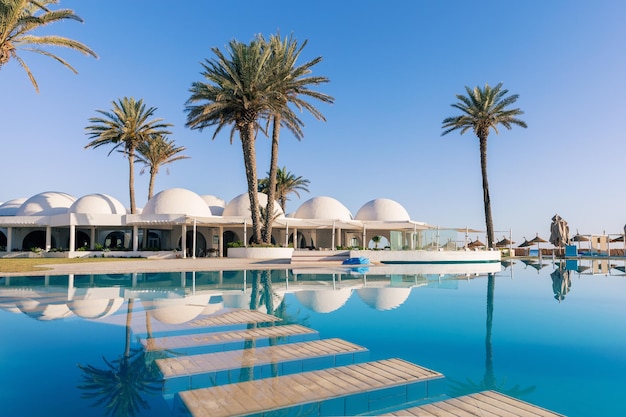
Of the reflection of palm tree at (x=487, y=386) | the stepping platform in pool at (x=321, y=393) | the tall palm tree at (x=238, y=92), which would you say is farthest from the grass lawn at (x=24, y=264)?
the reflection of palm tree at (x=487, y=386)

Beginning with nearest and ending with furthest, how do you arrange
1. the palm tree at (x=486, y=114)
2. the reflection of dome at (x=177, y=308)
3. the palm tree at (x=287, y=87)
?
the reflection of dome at (x=177, y=308) → the palm tree at (x=287, y=87) → the palm tree at (x=486, y=114)

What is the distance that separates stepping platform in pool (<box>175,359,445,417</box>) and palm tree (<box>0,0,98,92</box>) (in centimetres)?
1779

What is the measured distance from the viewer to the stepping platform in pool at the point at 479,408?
13.4ft

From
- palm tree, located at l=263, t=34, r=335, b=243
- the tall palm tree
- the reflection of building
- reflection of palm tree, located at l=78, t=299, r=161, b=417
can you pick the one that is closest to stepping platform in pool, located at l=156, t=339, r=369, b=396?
reflection of palm tree, located at l=78, t=299, r=161, b=417

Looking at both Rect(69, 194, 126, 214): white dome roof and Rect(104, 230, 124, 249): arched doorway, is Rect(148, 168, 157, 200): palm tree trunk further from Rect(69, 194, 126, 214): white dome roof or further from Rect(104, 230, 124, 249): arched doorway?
Rect(104, 230, 124, 249): arched doorway

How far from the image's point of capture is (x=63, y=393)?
15.4ft

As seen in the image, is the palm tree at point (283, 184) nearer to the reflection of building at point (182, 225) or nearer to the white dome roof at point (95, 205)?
the reflection of building at point (182, 225)

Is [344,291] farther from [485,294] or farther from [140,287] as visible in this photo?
[140,287]

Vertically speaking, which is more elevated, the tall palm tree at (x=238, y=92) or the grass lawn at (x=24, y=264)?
the tall palm tree at (x=238, y=92)

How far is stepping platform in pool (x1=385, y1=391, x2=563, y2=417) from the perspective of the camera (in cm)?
409

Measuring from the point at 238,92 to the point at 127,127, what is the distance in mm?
12775

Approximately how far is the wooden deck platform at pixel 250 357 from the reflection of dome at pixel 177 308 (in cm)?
282

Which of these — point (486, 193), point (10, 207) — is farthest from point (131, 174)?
point (486, 193)

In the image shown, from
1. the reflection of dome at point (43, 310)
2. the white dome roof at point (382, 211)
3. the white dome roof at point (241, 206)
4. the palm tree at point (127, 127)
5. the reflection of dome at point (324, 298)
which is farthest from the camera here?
the white dome roof at point (382, 211)
